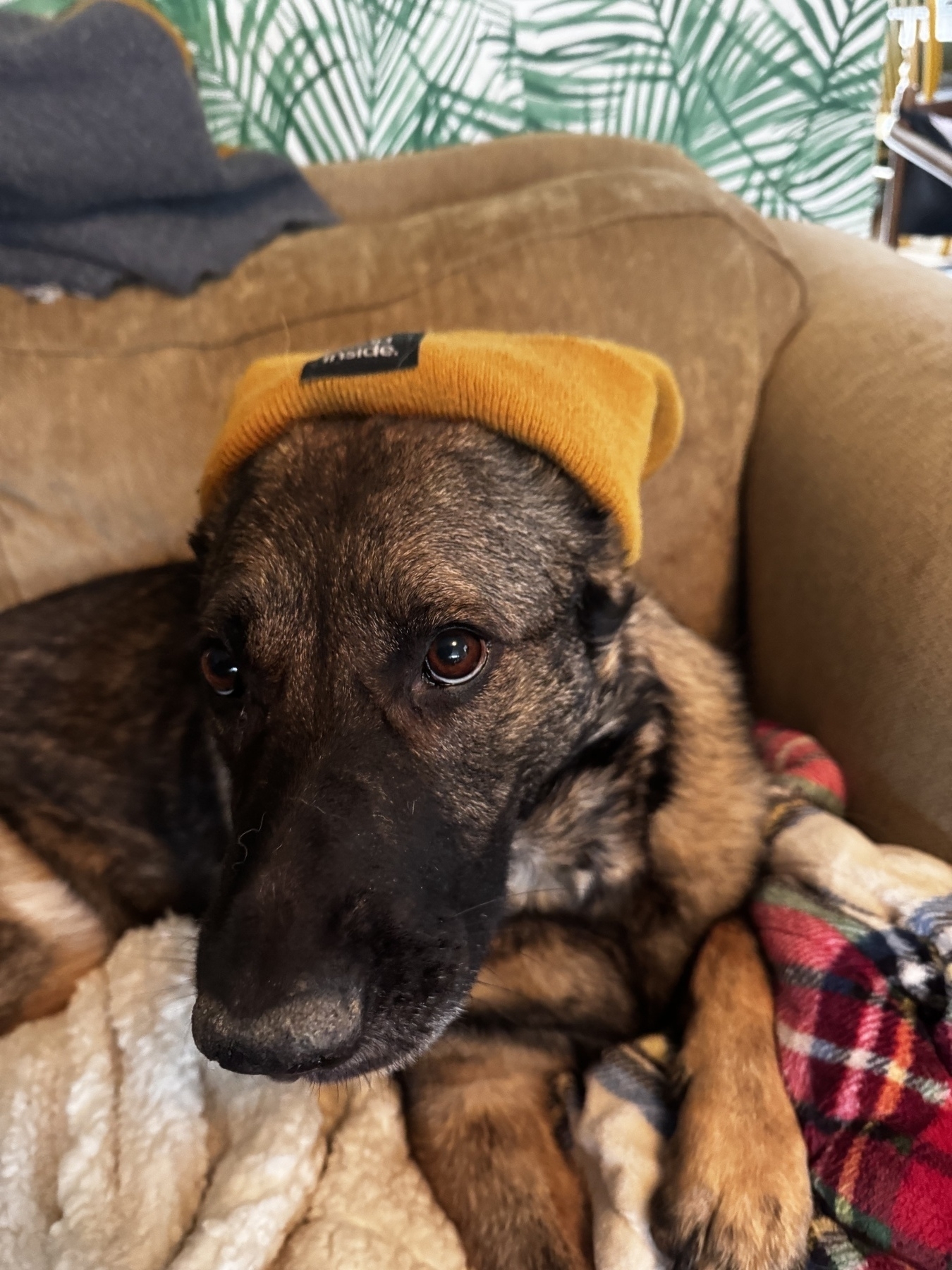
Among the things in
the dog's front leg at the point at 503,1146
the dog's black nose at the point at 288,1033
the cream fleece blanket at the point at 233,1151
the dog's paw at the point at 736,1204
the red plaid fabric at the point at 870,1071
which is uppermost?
the dog's black nose at the point at 288,1033

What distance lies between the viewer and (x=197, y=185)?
5.76ft

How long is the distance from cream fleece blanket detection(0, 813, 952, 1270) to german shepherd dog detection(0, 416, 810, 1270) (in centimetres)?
6

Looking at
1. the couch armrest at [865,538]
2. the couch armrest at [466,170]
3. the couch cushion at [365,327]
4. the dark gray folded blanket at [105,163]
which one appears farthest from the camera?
the couch armrest at [466,170]

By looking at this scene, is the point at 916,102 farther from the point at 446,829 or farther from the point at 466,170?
the point at 446,829

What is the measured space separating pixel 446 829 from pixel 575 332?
3.72ft

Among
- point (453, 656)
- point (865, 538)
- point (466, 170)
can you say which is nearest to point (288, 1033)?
point (453, 656)

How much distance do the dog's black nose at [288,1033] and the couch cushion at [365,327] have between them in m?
1.16

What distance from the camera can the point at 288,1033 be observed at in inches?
33.6

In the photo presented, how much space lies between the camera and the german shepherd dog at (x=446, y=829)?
3.18ft

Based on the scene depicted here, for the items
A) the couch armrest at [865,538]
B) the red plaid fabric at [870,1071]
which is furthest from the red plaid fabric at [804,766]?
the red plaid fabric at [870,1071]

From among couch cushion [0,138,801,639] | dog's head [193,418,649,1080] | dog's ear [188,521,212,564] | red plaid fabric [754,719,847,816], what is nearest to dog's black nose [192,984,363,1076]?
dog's head [193,418,649,1080]

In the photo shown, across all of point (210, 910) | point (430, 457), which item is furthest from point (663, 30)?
point (210, 910)

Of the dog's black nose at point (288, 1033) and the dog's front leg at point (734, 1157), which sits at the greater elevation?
the dog's black nose at point (288, 1033)

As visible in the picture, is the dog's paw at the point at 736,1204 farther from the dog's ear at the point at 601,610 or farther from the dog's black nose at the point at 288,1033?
the dog's ear at the point at 601,610
